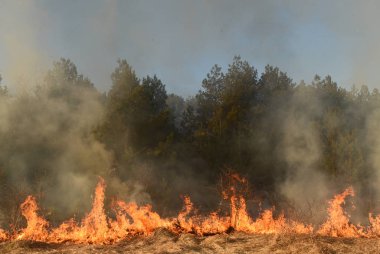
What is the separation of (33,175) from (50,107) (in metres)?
3.85

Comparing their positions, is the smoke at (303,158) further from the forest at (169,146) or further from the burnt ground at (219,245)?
the burnt ground at (219,245)

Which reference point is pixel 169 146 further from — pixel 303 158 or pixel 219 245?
pixel 219 245

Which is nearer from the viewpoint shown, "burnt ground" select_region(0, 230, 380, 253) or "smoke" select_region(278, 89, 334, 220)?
"burnt ground" select_region(0, 230, 380, 253)

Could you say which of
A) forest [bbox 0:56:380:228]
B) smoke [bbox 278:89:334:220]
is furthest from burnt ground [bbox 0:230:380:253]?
smoke [bbox 278:89:334:220]

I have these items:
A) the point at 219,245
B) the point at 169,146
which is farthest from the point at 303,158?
the point at 219,245

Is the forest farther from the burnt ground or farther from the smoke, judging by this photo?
the burnt ground

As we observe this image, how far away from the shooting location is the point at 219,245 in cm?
925

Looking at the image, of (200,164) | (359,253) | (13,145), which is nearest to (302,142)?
(200,164)

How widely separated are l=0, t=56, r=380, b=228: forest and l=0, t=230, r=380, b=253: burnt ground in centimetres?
685

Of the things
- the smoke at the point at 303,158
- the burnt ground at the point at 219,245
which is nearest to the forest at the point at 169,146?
the smoke at the point at 303,158

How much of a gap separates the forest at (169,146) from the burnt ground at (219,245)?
6850 mm

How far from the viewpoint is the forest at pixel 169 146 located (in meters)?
18.6

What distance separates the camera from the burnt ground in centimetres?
845

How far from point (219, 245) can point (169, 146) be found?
11.9m
